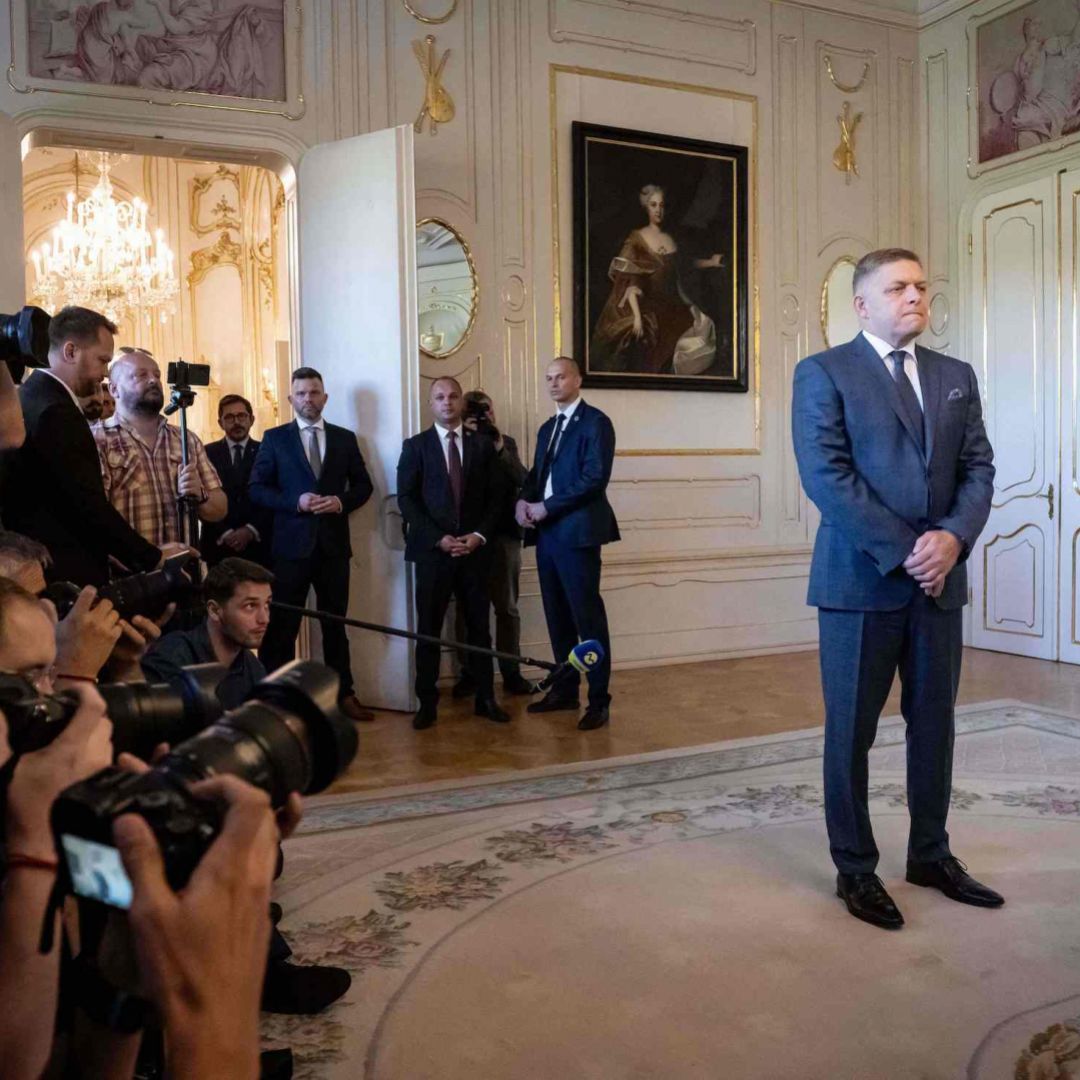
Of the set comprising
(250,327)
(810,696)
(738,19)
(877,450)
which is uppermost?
(738,19)

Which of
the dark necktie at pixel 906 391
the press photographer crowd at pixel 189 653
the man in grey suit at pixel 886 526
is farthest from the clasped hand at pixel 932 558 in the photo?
the press photographer crowd at pixel 189 653

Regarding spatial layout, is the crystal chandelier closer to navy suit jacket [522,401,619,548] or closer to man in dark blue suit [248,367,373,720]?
man in dark blue suit [248,367,373,720]

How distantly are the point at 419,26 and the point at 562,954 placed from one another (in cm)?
490

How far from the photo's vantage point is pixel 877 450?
2.70 metres

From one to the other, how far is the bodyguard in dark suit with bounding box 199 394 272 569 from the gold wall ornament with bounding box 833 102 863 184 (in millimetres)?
3961

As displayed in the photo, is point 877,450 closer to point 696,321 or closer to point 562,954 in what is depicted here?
point 562,954

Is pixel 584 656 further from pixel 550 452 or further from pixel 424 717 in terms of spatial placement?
pixel 550 452

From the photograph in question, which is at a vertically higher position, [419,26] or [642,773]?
[419,26]

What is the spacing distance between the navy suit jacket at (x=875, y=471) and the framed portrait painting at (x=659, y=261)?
11.6ft

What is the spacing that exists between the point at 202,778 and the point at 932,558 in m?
2.11

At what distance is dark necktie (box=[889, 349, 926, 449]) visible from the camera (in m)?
2.71

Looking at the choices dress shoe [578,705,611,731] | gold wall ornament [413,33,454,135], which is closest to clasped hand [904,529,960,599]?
dress shoe [578,705,611,731]

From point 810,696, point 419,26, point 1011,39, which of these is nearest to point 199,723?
point 810,696

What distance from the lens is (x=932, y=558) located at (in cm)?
258
